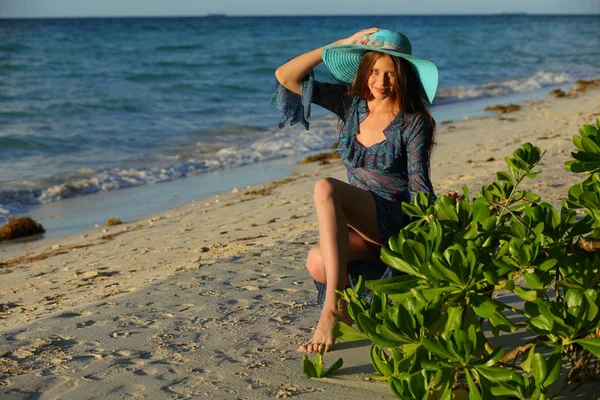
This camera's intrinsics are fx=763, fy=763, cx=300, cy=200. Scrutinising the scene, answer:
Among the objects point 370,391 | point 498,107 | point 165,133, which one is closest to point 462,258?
point 370,391

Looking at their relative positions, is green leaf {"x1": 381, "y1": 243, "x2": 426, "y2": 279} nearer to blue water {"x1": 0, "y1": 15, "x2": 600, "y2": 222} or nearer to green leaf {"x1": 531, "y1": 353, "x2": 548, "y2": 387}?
green leaf {"x1": 531, "y1": 353, "x2": 548, "y2": 387}

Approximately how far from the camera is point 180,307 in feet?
12.4

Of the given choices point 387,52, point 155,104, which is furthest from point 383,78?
point 155,104

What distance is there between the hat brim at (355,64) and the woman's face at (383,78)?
0.21ft

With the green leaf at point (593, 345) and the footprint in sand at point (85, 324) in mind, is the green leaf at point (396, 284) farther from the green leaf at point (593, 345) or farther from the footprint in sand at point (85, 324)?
the footprint in sand at point (85, 324)

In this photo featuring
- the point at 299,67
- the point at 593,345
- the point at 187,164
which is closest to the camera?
the point at 593,345

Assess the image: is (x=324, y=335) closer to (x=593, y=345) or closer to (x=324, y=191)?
(x=324, y=191)

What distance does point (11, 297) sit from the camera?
14.6 ft

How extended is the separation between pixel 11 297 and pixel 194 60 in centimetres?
2180

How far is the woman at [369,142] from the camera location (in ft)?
10.2

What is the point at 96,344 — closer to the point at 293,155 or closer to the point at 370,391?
the point at 370,391

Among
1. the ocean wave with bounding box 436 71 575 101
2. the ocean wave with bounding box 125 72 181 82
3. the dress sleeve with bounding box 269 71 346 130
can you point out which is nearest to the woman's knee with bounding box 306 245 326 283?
the dress sleeve with bounding box 269 71 346 130

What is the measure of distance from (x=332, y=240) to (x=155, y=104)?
43.5 ft

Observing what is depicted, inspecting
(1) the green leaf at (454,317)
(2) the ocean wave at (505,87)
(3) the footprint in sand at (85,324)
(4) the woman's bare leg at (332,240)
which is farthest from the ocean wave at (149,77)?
(1) the green leaf at (454,317)
